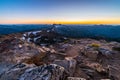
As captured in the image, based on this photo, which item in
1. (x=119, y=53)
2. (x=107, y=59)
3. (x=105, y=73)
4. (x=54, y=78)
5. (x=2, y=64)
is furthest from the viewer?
(x=119, y=53)

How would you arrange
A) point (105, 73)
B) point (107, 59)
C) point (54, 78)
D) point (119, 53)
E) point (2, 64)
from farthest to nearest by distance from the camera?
1. point (119, 53)
2. point (107, 59)
3. point (105, 73)
4. point (2, 64)
5. point (54, 78)

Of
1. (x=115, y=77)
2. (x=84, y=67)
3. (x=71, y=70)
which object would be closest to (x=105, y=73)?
(x=115, y=77)

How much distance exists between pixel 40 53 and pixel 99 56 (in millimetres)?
9964

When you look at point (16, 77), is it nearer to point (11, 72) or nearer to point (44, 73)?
point (11, 72)

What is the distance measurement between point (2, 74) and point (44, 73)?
3.72 metres

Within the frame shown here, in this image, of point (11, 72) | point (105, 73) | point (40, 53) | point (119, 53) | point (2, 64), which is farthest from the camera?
point (119, 53)

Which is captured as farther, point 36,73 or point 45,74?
point 36,73

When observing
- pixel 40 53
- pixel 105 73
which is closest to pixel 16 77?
pixel 105 73

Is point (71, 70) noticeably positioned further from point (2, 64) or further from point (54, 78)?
point (2, 64)

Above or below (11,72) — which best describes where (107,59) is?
below

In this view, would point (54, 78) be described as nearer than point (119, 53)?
Yes

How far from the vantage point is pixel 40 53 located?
24.2 meters

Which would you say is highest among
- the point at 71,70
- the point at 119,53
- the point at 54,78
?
the point at 54,78

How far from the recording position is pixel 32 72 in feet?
41.1
